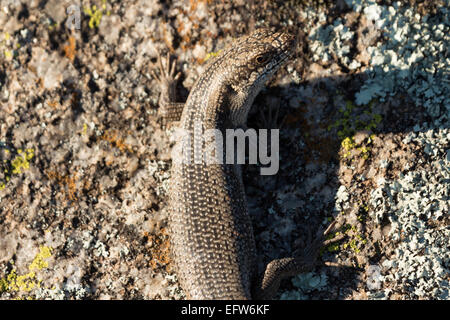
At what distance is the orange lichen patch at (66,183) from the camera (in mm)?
5070

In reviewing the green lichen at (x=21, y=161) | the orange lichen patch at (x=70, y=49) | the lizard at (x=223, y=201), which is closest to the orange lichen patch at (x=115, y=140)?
the lizard at (x=223, y=201)

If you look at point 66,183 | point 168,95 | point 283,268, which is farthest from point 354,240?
point 66,183

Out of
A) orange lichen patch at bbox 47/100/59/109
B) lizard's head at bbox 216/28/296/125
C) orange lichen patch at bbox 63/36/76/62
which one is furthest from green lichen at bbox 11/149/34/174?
lizard's head at bbox 216/28/296/125

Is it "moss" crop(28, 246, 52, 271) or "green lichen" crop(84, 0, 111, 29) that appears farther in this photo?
"green lichen" crop(84, 0, 111, 29)

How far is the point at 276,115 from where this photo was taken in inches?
194

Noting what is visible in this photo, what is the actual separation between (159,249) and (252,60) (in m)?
2.37

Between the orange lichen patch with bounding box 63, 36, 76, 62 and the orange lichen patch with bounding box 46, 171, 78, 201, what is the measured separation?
1.43 meters

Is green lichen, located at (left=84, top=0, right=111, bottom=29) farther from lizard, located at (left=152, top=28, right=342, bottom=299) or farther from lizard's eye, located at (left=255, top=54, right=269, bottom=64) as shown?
lizard's eye, located at (left=255, top=54, right=269, bottom=64)

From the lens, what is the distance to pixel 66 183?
16.8 ft

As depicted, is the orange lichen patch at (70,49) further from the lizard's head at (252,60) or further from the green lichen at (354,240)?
the green lichen at (354,240)

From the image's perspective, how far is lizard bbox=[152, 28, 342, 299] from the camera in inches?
171

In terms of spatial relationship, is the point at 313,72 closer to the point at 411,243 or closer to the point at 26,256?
the point at 411,243

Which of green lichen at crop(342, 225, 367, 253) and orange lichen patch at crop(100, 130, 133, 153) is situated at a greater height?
orange lichen patch at crop(100, 130, 133, 153)

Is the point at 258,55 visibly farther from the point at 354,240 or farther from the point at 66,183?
the point at 66,183
